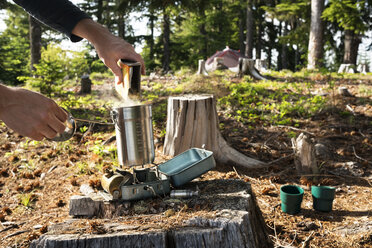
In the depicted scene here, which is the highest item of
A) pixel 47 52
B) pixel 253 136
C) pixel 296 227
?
pixel 47 52

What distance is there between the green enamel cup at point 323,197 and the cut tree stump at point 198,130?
100cm

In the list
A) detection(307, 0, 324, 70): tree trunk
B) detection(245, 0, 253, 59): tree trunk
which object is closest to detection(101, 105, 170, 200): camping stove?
detection(307, 0, 324, 70): tree trunk

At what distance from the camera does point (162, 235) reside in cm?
149

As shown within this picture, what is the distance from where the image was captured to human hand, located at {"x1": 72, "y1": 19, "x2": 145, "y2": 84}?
1.80 metres

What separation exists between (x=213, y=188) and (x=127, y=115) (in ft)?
2.80

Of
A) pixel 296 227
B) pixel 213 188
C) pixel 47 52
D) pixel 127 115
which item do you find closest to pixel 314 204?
pixel 296 227

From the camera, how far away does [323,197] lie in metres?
2.59

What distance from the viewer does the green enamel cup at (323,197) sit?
2572mm

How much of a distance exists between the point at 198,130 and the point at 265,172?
970 mm

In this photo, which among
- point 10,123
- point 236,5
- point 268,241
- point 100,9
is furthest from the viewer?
point 236,5

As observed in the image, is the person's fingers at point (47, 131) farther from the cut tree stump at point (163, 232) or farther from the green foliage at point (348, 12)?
the green foliage at point (348, 12)

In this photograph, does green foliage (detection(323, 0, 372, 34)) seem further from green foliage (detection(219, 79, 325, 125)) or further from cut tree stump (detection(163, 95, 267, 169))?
cut tree stump (detection(163, 95, 267, 169))

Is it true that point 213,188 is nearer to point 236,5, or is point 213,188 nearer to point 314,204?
point 314,204

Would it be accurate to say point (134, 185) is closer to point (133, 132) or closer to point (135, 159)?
point (135, 159)
